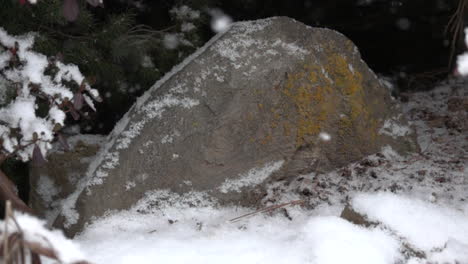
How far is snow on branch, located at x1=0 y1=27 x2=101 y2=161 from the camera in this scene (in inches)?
85.7

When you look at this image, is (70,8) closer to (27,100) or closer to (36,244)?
(27,100)

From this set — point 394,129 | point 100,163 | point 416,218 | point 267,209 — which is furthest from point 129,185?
point 394,129

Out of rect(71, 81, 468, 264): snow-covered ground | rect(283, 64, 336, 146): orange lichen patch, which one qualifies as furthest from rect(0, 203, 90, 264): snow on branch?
rect(283, 64, 336, 146): orange lichen patch

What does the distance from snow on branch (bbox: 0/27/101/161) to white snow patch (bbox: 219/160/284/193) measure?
2.71 ft

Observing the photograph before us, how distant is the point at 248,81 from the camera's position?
2.48m

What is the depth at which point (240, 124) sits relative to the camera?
2428 mm

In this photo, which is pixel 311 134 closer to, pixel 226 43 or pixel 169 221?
pixel 226 43

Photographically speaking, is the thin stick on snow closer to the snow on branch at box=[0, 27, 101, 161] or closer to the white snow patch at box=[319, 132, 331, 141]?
the white snow patch at box=[319, 132, 331, 141]

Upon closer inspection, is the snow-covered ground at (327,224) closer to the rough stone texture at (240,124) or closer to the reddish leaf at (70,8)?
the rough stone texture at (240,124)

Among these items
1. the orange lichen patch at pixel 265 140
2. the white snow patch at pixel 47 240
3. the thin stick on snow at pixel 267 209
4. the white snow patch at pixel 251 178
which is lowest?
the thin stick on snow at pixel 267 209

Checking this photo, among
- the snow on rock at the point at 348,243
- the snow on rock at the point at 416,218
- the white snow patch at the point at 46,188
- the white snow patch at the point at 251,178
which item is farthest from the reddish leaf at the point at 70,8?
the snow on rock at the point at 416,218

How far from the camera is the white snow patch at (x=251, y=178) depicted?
2.40 m

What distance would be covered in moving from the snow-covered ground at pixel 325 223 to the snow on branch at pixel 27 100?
52 cm

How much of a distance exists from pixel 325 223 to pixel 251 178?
1.66 ft
